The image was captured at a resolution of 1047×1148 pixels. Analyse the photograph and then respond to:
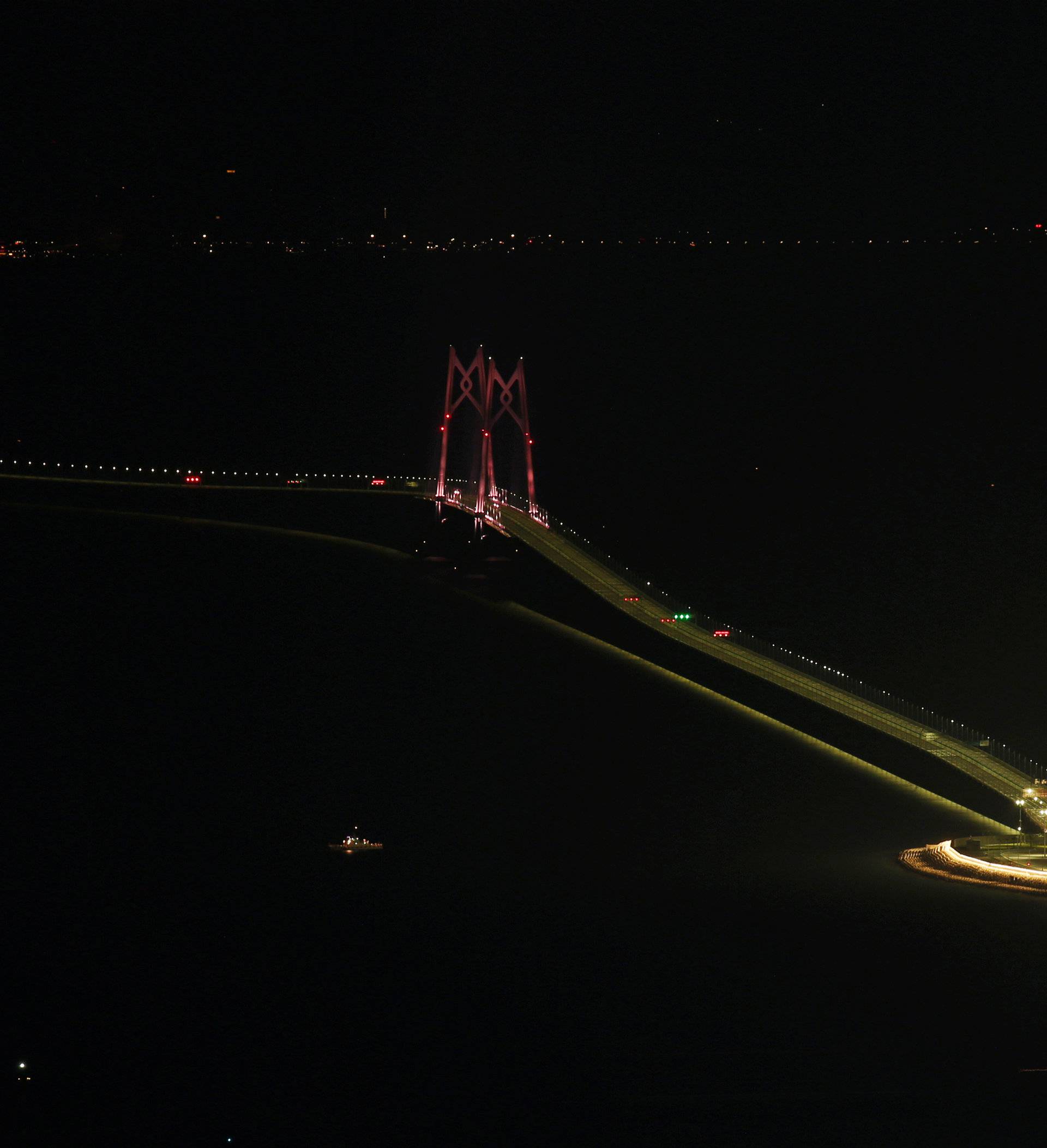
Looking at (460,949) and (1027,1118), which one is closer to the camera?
(1027,1118)

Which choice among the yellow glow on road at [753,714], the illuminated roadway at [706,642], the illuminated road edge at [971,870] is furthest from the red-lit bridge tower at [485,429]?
the illuminated road edge at [971,870]

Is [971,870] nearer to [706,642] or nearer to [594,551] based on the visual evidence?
[706,642]

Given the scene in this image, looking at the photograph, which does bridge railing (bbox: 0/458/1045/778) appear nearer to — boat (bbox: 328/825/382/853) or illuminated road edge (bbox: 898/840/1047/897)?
illuminated road edge (bbox: 898/840/1047/897)

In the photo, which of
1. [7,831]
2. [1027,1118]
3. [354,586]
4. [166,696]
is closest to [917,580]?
[354,586]

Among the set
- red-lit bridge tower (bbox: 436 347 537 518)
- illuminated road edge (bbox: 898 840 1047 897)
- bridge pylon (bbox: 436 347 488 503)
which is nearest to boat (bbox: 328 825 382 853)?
illuminated road edge (bbox: 898 840 1047 897)

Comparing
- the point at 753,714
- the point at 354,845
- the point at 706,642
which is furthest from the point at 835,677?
the point at 354,845

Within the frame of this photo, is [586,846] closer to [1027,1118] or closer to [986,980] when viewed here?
[986,980]

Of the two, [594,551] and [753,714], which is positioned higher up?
[594,551]
